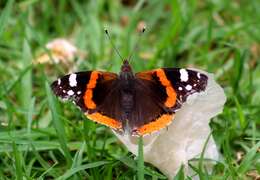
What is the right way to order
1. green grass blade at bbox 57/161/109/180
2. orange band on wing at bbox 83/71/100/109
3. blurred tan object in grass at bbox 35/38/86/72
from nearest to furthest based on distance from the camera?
green grass blade at bbox 57/161/109/180
orange band on wing at bbox 83/71/100/109
blurred tan object in grass at bbox 35/38/86/72

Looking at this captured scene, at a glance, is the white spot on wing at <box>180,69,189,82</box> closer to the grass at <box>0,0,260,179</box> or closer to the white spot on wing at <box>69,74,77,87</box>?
the grass at <box>0,0,260,179</box>

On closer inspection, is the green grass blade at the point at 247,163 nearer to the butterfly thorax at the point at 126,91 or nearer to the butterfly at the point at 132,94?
the butterfly at the point at 132,94

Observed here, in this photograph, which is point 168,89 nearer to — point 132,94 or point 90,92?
point 132,94

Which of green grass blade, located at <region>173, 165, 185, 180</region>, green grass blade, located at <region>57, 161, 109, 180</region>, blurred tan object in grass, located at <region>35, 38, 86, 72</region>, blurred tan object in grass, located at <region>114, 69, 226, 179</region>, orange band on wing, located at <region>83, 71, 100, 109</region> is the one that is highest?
blurred tan object in grass, located at <region>35, 38, 86, 72</region>

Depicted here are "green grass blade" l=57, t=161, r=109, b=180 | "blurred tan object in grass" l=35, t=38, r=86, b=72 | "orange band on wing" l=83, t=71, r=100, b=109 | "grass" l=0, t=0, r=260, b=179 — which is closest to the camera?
"green grass blade" l=57, t=161, r=109, b=180

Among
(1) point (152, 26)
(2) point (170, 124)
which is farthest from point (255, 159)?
(1) point (152, 26)

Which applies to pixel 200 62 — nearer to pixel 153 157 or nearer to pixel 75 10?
pixel 75 10

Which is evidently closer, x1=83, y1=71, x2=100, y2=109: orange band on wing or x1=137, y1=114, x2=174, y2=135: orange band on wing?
x1=137, y1=114, x2=174, y2=135: orange band on wing

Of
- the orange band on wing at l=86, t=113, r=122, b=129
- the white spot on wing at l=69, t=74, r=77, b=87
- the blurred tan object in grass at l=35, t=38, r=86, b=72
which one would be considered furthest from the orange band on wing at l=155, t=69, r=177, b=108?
the blurred tan object in grass at l=35, t=38, r=86, b=72

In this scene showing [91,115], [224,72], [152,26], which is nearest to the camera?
[91,115]
